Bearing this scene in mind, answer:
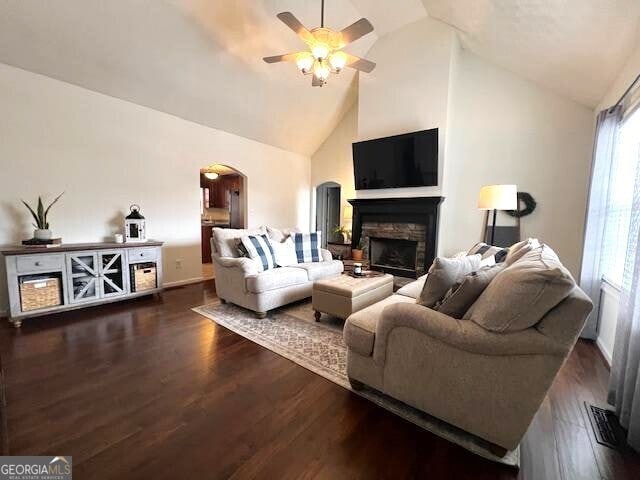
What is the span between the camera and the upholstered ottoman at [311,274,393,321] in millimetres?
2570

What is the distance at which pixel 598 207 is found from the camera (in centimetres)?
246

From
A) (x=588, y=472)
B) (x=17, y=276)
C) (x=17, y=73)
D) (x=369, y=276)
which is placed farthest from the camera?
(x=369, y=276)

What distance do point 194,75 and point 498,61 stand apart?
416cm

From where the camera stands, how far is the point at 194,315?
3.00 meters

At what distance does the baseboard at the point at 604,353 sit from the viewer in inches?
85.4

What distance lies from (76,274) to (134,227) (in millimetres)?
835

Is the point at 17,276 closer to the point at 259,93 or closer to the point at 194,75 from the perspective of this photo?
the point at 194,75

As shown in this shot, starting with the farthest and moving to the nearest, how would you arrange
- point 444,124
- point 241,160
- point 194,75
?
point 241,160 < point 444,124 < point 194,75

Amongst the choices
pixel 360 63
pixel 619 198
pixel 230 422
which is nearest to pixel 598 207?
pixel 619 198

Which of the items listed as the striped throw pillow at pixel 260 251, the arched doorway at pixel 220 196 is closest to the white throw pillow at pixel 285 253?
the striped throw pillow at pixel 260 251

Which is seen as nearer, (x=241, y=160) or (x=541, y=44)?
(x=541, y=44)

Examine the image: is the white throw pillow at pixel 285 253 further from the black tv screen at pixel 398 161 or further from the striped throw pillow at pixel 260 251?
the black tv screen at pixel 398 161

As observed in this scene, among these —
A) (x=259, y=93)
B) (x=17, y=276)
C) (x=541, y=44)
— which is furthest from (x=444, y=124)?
(x=17, y=276)

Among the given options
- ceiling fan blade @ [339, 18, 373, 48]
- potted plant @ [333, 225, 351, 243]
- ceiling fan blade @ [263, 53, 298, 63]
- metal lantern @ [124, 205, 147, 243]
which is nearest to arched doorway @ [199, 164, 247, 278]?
potted plant @ [333, 225, 351, 243]
